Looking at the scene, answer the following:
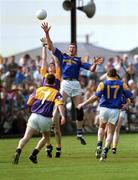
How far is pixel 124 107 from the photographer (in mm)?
19875

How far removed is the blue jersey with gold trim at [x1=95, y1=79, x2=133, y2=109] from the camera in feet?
60.8

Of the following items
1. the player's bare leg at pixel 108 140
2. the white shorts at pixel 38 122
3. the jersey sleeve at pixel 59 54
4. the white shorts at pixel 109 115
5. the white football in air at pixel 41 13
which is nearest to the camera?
the white shorts at pixel 38 122

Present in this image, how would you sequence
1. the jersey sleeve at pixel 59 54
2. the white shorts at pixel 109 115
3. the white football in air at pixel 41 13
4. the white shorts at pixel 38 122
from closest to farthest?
the white shorts at pixel 38 122
the white shorts at pixel 109 115
the jersey sleeve at pixel 59 54
the white football in air at pixel 41 13

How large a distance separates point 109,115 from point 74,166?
2.01 m

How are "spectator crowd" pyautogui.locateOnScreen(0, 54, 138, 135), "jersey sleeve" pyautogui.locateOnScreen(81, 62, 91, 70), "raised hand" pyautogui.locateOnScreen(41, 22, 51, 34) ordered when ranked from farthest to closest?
"spectator crowd" pyautogui.locateOnScreen(0, 54, 138, 135), "jersey sleeve" pyautogui.locateOnScreen(81, 62, 91, 70), "raised hand" pyautogui.locateOnScreen(41, 22, 51, 34)

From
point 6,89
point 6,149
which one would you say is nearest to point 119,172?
point 6,149

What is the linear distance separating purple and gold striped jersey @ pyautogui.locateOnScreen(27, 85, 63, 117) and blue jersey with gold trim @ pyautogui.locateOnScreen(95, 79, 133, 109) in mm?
1375

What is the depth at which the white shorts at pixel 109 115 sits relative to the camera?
728 inches

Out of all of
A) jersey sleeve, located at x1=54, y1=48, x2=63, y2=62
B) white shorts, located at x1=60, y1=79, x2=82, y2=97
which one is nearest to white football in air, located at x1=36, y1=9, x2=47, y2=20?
jersey sleeve, located at x1=54, y1=48, x2=63, y2=62

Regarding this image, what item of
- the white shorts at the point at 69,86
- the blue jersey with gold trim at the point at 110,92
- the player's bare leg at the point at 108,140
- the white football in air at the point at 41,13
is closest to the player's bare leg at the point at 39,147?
the player's bare leg at the point at 108,140

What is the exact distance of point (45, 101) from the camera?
17.5 m

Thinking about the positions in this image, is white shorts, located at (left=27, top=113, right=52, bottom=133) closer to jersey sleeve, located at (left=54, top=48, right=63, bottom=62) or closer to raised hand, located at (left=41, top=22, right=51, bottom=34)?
raised hand, located at (left=41, top=22, right=51, bottom=34)

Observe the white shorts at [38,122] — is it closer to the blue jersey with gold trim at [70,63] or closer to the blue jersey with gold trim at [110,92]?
the blue jersey with gold trim at [110,92]

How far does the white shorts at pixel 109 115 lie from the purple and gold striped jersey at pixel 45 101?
153cm
